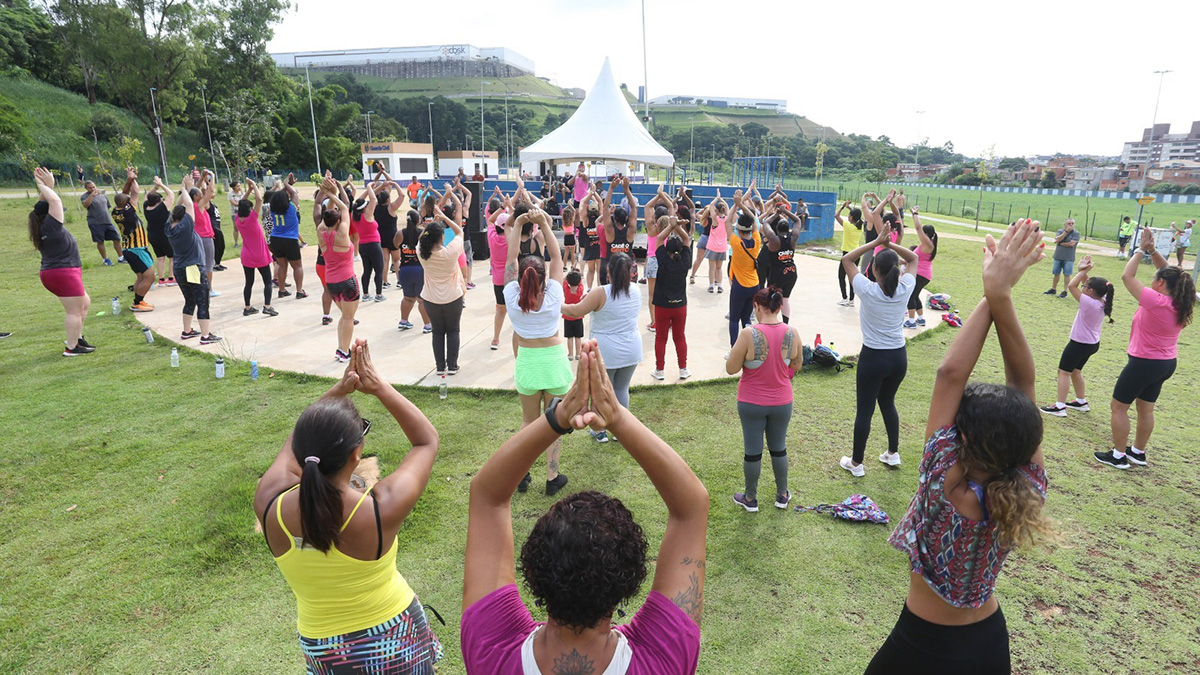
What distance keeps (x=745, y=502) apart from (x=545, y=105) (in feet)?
463

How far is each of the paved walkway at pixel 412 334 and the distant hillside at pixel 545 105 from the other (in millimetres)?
111175

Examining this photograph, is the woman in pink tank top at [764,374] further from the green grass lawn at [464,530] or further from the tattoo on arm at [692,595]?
the tattoo on arm at [692,595]

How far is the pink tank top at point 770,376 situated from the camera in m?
4.73

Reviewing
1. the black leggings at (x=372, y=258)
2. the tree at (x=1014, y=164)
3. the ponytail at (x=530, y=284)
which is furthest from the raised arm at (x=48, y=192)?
the tree at (x=1014, y=164)

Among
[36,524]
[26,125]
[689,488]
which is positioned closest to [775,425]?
[689,488]

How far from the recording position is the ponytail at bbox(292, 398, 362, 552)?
1982 millimetres

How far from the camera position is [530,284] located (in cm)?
521

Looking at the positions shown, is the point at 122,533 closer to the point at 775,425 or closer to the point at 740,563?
the point at 740,563

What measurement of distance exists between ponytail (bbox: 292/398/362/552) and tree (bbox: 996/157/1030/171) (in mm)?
122065

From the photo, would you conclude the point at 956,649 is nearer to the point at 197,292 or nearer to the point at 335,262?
the point at 335,262

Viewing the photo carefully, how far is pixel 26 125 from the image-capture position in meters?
37.3

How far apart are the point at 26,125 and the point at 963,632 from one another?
52.0 metres

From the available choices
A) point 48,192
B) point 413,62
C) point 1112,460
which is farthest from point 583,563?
point 413,62

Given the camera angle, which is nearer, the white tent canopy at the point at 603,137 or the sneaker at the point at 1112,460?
the sneaker at the point at 1112,460
